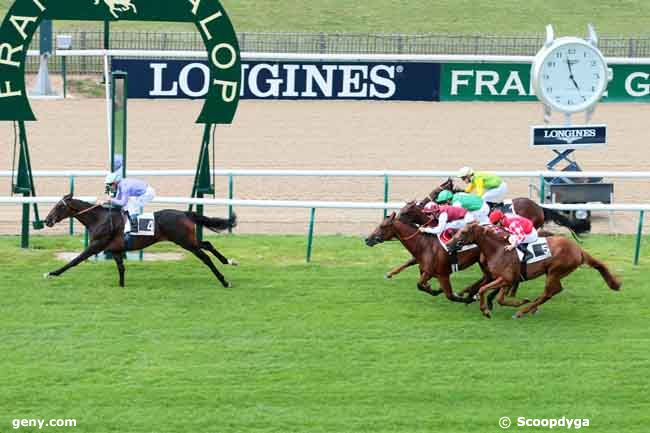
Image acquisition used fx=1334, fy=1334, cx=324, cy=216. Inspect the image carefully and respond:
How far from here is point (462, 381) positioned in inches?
365

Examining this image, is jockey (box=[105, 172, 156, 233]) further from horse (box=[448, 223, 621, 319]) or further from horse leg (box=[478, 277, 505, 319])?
horse leg (box=[478, 277, 505, 319])

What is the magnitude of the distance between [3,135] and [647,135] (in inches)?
385

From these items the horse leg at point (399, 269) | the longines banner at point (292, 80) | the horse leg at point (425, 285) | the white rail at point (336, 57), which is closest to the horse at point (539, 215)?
the horse leg at point (399, 269)

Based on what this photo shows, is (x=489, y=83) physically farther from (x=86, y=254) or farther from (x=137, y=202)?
(x=86, y=254)

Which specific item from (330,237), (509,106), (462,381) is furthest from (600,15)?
(462,381)

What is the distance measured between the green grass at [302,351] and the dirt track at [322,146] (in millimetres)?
2831

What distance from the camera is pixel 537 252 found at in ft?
35.7

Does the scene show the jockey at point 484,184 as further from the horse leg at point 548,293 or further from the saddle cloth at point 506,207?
the horse leg at point 548,293

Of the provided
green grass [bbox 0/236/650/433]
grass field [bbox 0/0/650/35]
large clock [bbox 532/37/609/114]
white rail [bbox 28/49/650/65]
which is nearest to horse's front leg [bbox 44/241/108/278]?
green grass [bbox 0/236/650/433]

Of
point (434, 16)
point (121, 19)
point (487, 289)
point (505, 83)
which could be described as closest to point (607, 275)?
point (487, 289)

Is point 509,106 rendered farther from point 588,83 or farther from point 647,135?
point 588,83

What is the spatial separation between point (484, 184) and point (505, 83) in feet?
15.4

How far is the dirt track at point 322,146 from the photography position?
53.6ft

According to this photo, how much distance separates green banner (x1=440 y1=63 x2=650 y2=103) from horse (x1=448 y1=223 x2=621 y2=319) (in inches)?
227
